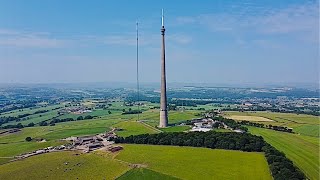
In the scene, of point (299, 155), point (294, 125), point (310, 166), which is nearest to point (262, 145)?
point (299, 155)

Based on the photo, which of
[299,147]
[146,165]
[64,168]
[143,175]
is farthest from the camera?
[299,147]

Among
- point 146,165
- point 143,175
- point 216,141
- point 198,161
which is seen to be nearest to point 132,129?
point 216,141

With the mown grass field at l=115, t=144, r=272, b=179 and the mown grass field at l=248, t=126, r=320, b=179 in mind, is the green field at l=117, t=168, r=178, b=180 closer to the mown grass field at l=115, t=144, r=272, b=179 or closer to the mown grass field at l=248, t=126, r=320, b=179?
the mown grass field at l=115, t=144, r=272, b=179

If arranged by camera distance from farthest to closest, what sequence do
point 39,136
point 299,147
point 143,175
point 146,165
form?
1. point 39,136
2. point 299,147
3. point 146,165
4. point 143,175

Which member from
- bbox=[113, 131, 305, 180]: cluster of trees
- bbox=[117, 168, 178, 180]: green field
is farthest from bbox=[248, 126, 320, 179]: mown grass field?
bbox=[117, 168, 178, 180]: green field

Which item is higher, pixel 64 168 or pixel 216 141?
pixel 216 141

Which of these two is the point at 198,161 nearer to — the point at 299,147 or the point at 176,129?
the point at 299,147

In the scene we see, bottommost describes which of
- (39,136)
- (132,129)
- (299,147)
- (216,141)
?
(39,136)

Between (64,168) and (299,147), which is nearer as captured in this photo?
(64,168)
